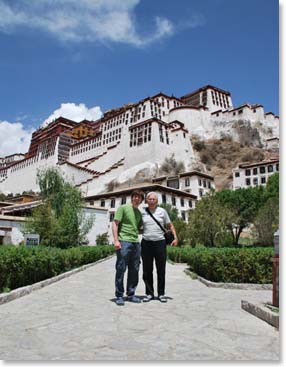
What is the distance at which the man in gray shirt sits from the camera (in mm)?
5262

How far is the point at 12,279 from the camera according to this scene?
20.7ft

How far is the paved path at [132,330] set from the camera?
2.88 metres

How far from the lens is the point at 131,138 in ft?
208

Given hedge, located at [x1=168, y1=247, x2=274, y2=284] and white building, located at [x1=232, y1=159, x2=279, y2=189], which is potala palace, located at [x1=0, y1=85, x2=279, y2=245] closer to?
white building, located at [x1=232, y1=159, x2=279, y2=189]

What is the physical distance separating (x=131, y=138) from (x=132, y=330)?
60553mm

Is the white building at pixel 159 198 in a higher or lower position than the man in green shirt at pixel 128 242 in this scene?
higher

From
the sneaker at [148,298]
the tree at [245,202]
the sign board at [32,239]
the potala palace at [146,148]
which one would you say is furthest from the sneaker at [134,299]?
the potala palace at [146,148]

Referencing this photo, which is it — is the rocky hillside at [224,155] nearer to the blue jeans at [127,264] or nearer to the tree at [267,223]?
the tree at [267,223]

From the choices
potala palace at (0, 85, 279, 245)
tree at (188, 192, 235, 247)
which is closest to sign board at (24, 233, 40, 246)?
tree at (188, 192, 235, 247)

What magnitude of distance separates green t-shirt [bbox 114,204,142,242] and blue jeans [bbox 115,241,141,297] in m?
0.09

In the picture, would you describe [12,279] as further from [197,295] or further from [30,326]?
[197,295]

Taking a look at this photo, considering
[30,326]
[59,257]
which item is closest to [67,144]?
[59,257]

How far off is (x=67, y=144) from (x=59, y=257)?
71.2 m

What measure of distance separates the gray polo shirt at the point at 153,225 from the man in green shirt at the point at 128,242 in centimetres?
10
